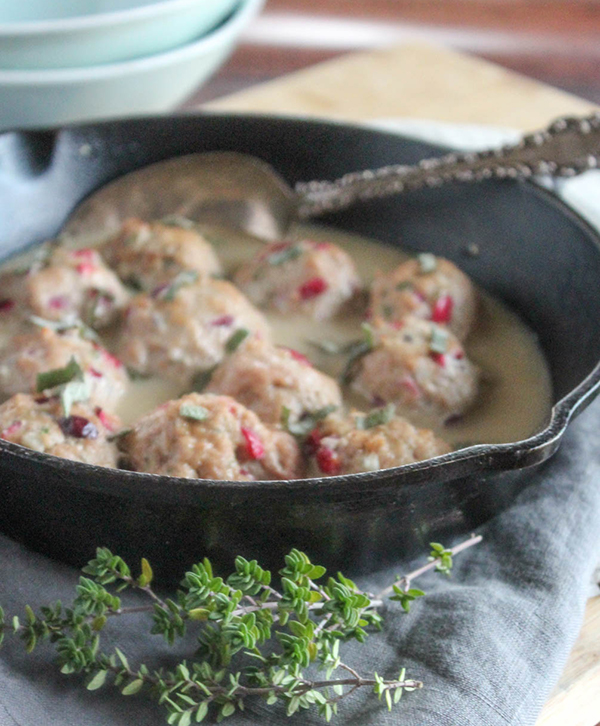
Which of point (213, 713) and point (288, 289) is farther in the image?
point (288, 289)

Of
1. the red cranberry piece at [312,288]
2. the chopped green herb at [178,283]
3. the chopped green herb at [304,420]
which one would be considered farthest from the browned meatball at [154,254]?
the chopped green herb at [304,420]

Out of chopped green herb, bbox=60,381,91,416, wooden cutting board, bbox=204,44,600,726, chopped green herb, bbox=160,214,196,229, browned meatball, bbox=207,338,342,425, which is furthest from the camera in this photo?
wooden cutting board, bbox=204,44,600,726

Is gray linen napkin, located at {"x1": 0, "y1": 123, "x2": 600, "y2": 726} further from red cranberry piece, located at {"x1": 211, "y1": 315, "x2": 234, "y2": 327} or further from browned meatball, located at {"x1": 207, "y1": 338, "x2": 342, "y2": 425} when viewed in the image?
red cranberry piece, located at {"x1": 211, "y1": 315, "x2": 234, "y2": 327}

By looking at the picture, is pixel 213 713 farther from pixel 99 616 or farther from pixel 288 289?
pixel 288 289

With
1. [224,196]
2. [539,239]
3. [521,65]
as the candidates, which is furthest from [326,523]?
[521,65]

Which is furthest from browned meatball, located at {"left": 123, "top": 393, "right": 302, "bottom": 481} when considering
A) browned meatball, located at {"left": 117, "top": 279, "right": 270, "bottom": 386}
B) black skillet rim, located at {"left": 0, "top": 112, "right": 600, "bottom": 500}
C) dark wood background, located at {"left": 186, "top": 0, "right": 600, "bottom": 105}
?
dark wood background, located at {"left": 186, "top": 0, "right": 600, "bottom": 105}

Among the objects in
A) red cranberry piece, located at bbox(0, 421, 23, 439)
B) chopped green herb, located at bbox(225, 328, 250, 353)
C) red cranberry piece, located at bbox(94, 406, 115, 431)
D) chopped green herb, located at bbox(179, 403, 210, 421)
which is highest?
chopped green herb, located at bbox(179, 403, 210, 421)
